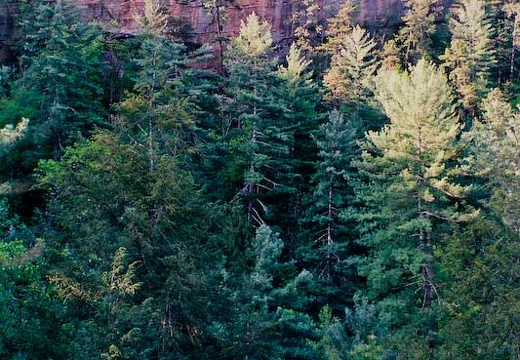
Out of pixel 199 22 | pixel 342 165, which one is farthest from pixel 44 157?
pixel 199 22

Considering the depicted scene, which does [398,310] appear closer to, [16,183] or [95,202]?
[95,202]

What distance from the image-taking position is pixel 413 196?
19.4 metres

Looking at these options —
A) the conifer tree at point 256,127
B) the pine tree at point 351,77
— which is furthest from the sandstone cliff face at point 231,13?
the conifer tree at point 256,127

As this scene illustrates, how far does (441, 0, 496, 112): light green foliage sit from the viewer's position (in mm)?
30031

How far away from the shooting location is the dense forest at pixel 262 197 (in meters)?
9.99

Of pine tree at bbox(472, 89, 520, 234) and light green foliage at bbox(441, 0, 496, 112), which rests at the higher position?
light green foliage at bbox(441, 0, 496, 112)

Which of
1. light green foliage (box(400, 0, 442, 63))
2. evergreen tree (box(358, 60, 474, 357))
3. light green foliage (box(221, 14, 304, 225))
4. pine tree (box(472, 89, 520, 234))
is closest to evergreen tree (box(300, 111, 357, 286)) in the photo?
light green foliage (box(221, 14, 304, 225))

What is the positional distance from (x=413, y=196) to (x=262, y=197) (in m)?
6.49

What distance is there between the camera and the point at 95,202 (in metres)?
10.3

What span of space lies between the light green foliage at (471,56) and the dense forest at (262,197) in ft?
0.41

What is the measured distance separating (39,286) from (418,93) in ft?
45.7

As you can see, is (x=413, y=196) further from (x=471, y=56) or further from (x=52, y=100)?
(x=471, y=56)

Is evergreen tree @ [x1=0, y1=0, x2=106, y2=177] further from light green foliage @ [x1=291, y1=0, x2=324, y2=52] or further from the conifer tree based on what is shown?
light green foliage @ [x1=291, y1=0, x2=324, y2=52]

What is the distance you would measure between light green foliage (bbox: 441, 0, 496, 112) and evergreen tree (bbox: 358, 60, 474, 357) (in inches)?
413
